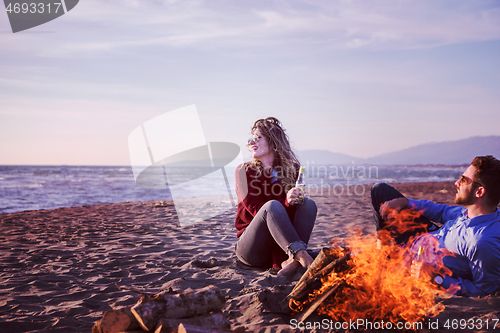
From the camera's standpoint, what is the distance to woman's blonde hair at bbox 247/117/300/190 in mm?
4012

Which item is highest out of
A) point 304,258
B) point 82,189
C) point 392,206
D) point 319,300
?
point 392,206

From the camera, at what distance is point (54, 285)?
3.55m

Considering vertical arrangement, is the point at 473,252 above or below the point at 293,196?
below

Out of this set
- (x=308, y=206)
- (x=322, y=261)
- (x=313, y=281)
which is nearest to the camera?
(x=313, y=281)

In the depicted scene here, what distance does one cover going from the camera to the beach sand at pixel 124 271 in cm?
260

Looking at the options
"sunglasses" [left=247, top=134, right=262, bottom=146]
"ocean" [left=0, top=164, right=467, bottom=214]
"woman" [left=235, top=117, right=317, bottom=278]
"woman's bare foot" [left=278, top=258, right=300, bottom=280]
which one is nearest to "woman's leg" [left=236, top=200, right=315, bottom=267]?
"woman" [left=235, top=117, right=317, bottom=278]

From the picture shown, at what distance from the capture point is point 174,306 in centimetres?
215

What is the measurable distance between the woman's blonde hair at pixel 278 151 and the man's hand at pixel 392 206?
3.83ft

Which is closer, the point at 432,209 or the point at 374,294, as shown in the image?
the point at 374,294

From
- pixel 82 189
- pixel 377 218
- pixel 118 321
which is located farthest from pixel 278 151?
pixel 82 189

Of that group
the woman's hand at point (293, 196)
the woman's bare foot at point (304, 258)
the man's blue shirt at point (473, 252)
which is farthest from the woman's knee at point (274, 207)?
the man's blue shirt at point (473, 252)

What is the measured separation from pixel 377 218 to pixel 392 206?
29cm

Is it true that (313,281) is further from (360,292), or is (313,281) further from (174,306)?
(174,306)

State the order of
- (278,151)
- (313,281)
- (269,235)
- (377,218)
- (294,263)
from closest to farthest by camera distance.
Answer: (313,281) < (294,263) < (377,218) < (269,235) < (278,151)
